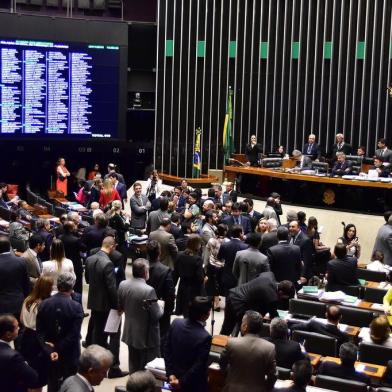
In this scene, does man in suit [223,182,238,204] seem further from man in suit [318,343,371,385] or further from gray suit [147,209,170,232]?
man in suit [318,343,371,385]

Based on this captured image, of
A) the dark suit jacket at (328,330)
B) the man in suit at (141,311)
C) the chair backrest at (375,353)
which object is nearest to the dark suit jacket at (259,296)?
the dark suit jacket at (328,330)

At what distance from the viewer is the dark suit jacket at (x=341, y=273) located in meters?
9.04

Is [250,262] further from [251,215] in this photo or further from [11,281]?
[251,215]

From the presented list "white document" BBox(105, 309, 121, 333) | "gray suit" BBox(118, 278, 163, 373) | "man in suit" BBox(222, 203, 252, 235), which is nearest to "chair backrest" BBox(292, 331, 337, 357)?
"gray suit" BBox(118, 278, 163, 373)

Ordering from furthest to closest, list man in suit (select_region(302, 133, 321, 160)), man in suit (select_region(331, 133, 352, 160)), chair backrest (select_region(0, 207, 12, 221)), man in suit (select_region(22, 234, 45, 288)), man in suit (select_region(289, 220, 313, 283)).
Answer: man in suit (select_region(302, 133, 321, 160)) < man in suit (select_region(331, 133, 352, 160)) < chair backrest (select_region(0, 207, 12, 221)) < man in suit (select_region(289, 220, 313, 283)) < man in suit (select_region(22, 234, 45, 288))

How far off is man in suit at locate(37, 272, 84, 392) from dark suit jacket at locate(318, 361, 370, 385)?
6.81 ft

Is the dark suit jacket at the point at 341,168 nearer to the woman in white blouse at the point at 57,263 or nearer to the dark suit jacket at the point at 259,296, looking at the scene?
the dark suit jacket at the point at 259,296

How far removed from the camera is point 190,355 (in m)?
5.95

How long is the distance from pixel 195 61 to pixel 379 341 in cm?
1353

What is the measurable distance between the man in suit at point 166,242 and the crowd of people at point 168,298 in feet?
0.05

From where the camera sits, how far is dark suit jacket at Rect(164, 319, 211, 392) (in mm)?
5910

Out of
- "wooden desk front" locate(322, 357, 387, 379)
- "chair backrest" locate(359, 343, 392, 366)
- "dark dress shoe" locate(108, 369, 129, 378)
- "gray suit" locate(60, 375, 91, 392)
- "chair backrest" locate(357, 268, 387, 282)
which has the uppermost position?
"gray suit" locate(60, 375, 91, 392)

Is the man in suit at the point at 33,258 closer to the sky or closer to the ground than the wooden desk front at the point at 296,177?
closer to the ground

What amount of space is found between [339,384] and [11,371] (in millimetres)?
2409
